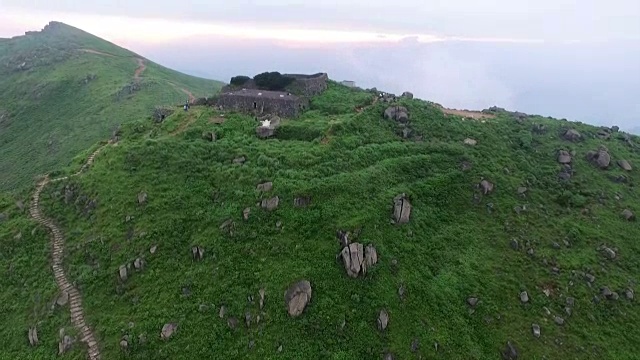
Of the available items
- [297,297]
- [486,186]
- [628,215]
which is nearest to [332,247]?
[297,297]

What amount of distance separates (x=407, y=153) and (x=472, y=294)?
61.1 ft

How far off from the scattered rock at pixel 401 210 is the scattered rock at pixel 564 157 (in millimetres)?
25270

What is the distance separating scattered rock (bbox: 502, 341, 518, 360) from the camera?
33.7 meters

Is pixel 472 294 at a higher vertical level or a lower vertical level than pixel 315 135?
lower

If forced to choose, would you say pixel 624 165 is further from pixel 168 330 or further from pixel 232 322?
pixel 168 330

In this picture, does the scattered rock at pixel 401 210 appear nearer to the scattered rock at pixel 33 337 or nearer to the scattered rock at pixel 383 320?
the scattered rock at pixel 383 320

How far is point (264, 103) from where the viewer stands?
59812 millimetres

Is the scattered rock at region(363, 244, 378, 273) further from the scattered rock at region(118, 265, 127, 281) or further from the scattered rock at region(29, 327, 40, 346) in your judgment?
the scattered rock at region(29, 327, 40, 346)

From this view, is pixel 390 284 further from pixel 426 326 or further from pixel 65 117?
pixel 65 117

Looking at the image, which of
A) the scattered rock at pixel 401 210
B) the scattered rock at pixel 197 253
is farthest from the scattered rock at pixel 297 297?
the scattered rock at pixel 401 210

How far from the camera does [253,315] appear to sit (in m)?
33.9

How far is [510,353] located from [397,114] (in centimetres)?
3251

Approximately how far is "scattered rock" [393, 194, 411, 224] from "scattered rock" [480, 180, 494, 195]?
10442 mm

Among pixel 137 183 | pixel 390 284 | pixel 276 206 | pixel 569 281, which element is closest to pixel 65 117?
pixel 137 183
